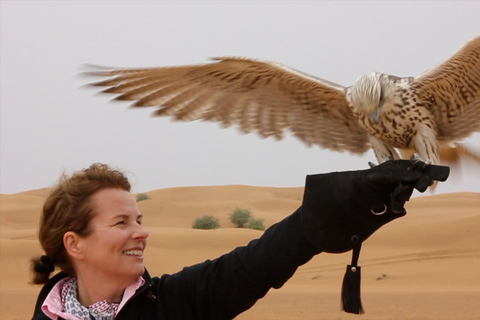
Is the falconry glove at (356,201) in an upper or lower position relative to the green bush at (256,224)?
upper

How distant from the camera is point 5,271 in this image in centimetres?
1409

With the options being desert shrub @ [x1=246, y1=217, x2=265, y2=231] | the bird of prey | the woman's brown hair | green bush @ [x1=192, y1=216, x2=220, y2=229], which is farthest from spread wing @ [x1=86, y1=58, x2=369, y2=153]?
green bush @ [x1=192, y1=216, x2=220, y2=229]

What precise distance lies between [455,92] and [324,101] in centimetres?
67

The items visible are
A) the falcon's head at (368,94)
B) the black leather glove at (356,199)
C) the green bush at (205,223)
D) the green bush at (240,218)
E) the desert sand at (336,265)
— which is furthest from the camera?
the green bush at (240,218)

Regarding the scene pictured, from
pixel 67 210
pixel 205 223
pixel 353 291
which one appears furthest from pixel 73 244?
pixel 205 223

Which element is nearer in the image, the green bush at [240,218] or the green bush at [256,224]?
the green bush at [256,224]

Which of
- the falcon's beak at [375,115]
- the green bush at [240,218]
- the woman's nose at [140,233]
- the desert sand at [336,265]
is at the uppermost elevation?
the falcon's beak at [375,115]

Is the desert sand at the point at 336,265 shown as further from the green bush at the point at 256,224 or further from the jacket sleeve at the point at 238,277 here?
the jacket sleeve at the point at 238,277

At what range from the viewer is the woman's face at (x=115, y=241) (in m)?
1.75

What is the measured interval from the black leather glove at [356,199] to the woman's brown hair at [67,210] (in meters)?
0.64

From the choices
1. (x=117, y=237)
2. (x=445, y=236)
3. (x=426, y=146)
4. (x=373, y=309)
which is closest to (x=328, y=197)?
(x=117, y=237)

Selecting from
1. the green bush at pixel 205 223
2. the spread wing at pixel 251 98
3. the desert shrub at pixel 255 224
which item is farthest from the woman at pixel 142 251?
the green bush at pixel 205 223

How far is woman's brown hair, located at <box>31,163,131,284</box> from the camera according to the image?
182cm

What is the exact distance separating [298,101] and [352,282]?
6.51ft
